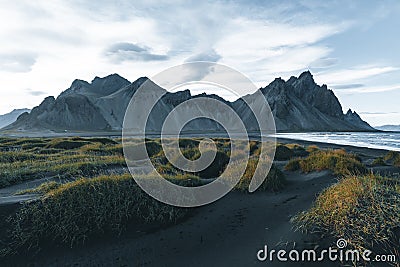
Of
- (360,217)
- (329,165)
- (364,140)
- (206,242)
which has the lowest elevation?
(206,242)

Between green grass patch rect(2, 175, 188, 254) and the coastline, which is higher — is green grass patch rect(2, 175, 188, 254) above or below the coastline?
above

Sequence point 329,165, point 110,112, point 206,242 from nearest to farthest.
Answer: point 206,242 → point 329,165 → point 110,112

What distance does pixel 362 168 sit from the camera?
13.1m

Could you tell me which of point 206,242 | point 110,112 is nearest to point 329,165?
point 206,242

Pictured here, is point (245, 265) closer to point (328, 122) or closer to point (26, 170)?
point (26, 170)

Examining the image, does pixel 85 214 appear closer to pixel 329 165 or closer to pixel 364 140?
pixel 329 165

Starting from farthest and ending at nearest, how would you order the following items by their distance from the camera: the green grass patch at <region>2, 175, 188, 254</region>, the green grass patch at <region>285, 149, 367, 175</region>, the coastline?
the green grass patch at <region>285, 149, 367, 175</region> < the green grass patch at <region>2, 175, 188, 254</region> < the coastline

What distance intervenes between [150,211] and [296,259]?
13.5 feet

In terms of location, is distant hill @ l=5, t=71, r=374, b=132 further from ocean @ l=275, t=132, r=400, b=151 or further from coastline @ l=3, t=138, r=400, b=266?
coastline @ l=3, t=138, r=400, b=266

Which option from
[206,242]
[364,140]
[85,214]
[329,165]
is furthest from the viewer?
[364,140]

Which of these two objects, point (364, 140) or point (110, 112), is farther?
point (110, 112)

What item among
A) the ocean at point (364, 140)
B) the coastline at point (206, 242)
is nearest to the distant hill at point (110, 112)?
the ocean at point (364, 140)

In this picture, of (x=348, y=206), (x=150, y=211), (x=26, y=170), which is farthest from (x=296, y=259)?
(x=26, y=170)

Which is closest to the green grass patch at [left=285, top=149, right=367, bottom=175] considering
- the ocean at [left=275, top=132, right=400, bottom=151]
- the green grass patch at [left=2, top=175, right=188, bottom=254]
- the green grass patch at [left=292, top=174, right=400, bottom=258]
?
the green grass patch at [left=292, top=174, right=400, bottom=258]
